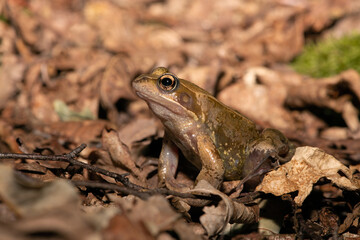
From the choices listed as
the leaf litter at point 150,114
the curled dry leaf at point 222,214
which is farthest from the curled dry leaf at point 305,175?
the curled dry leaf at point 222,214

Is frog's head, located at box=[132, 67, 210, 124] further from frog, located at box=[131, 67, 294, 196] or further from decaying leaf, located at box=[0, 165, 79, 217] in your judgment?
decaying leaf, located at box=[0, 165, 79, 217]

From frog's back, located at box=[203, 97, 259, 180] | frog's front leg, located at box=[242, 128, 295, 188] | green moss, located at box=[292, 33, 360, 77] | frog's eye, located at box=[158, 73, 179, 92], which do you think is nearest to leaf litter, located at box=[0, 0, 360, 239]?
frog's front leg, located at box=[242, 128, 295, 188]

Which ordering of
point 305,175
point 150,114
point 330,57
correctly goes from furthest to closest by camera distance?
point 330,57 < point 150,114 < point 305,175

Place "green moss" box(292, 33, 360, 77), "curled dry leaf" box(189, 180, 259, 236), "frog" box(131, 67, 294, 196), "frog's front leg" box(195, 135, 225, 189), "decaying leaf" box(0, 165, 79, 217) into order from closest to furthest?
"decaying leaf" box(0, 165, 79, 217) < "curled dry leaf" box(189, 180, 259, 236) < "frog's front leg" box(195, 135, 225, 189) < "frog" box(131, 67, 294, 196) < "green moss" box(292, 33, 360, 77)

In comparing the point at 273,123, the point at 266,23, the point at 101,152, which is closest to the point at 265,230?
the point at 101,152

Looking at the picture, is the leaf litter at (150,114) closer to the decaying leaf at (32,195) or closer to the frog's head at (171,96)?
the decaying leaf at (32,195)

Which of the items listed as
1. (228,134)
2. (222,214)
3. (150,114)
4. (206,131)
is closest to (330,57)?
(150,114)

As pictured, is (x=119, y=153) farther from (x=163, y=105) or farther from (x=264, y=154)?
(x=264, y=154)
